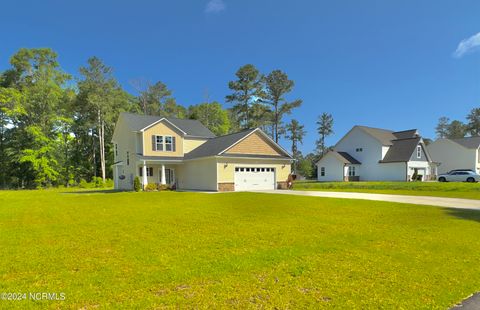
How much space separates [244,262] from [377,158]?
36955mm

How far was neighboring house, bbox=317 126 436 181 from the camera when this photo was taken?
35.0 m

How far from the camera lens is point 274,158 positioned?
25.3 metres

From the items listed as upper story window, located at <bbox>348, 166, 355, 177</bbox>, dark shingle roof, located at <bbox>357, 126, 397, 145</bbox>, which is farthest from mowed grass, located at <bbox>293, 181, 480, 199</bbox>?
dark shingle roof, located at <bbox>357, 126, 397, 145</bbox>

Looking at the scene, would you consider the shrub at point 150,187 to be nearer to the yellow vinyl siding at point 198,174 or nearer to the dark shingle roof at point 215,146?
the yellow vinyl siding at point 198,174

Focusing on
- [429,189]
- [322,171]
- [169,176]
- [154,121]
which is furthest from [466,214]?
[322,171]

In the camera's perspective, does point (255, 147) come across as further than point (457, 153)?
No

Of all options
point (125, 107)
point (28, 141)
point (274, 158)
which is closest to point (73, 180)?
point (28, 141)

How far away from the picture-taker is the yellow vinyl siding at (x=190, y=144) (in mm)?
28188

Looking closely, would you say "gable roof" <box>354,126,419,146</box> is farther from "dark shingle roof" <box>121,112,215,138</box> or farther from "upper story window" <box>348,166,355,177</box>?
"dark shingle roof" <box>121,112,215,138</box>

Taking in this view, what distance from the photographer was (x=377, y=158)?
122 feet

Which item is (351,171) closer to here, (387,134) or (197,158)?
(387,134)

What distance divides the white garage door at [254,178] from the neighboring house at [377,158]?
640 inches

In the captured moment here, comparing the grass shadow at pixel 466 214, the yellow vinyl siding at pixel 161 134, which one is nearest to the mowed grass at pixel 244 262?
the grass shadow at pixel 466 214

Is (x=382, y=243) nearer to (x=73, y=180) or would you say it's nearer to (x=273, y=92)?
(x=273, y=92)
